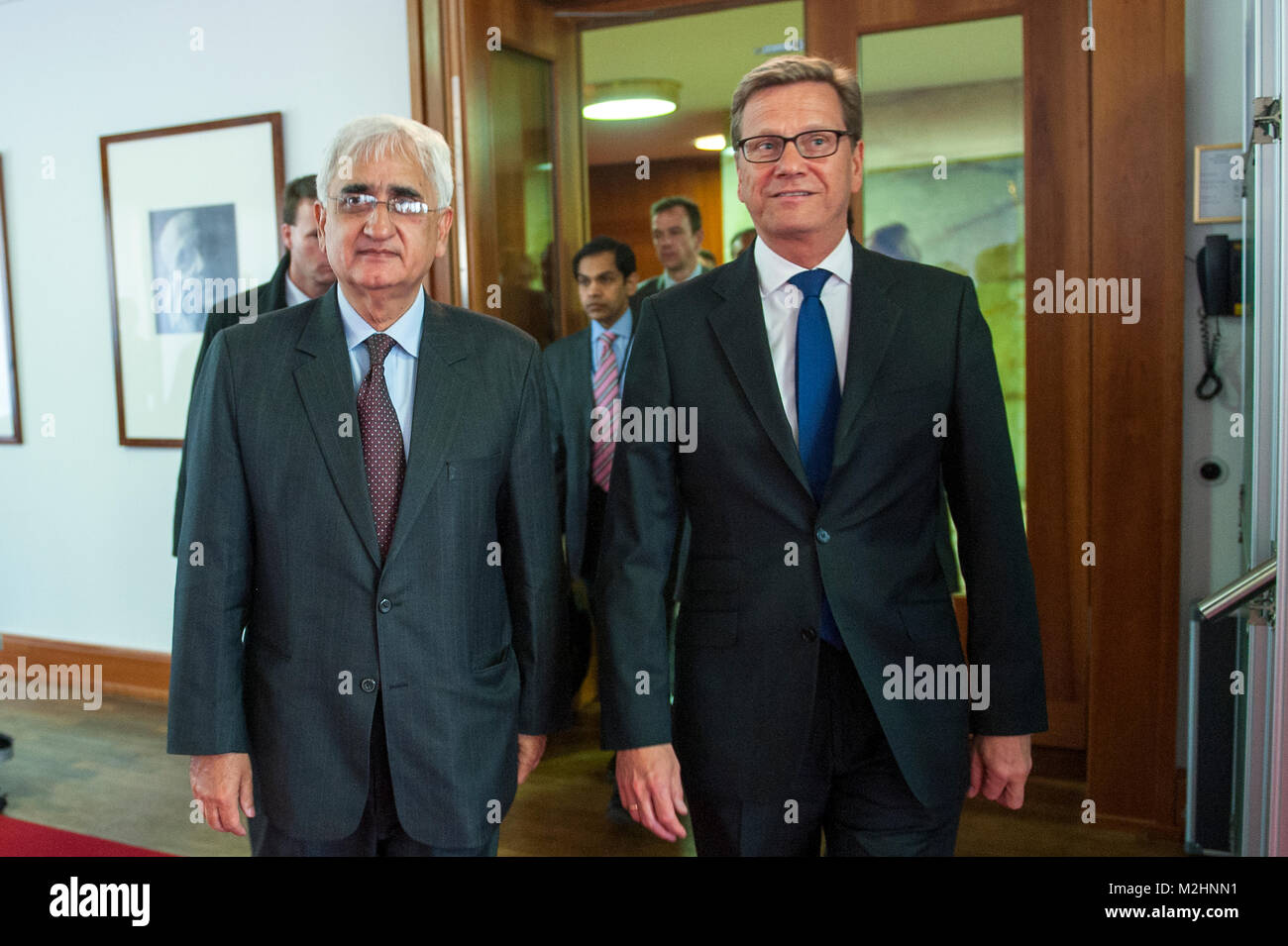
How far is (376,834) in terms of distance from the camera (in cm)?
168

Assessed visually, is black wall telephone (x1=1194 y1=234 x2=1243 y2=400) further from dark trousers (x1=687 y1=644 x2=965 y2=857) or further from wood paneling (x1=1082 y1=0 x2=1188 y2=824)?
dark trousers (x1=687 y1=644 x2=965 y2=857)

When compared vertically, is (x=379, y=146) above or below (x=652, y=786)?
above

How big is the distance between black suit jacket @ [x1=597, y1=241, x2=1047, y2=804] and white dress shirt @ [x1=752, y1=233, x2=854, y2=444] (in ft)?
0.10

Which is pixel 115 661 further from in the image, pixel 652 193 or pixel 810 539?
pixel 652 193

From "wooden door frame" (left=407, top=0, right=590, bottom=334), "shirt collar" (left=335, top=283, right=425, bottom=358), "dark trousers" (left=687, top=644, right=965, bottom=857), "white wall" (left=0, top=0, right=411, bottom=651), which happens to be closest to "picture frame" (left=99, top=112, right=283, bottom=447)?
"white wall" (left=0, top=0, right=411, bottom=651)

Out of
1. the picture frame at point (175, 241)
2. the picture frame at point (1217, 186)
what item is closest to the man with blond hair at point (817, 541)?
the picture frame at point (1217, 186)

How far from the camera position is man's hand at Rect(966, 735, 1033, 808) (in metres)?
1.66

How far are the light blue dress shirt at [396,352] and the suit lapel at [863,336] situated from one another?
668 millimetres

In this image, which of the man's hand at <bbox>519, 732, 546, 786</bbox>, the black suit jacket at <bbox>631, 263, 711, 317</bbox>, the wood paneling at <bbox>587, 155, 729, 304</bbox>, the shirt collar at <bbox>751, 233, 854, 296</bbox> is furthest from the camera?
the wood paneling at <bbox>587, 155, 729, 304</bbox>

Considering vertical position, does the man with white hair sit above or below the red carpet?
above

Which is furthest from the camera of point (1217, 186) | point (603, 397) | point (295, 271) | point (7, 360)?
point (7, 360)

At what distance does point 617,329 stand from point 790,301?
2286mm

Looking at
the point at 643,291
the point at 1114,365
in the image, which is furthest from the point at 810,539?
the point at 643,291

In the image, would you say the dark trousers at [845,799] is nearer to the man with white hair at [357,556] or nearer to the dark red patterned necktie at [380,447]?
the man with white hair at [357,556]
